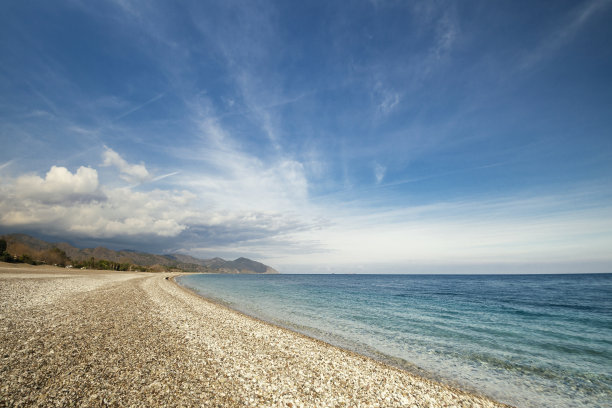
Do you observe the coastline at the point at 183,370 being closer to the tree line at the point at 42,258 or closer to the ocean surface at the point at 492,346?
the ocean surface at the point at 492,346

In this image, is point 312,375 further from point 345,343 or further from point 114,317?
point 114,317

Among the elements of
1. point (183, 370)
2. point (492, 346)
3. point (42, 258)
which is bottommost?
point (492, 346)

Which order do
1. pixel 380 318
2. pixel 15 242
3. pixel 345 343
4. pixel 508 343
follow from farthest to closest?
pixel 15 242 < pixel 380 318 < pixel 508 343 < pixel 345 343

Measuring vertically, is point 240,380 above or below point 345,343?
above

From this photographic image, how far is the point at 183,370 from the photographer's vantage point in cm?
895

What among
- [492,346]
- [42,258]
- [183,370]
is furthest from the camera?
[42,258]

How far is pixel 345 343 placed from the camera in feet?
50.2

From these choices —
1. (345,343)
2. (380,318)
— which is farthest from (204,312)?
(380,318)

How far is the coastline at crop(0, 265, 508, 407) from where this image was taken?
23.6 ft

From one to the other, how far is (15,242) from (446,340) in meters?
114

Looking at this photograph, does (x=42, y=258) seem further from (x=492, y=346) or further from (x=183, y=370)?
(x=492, y=346)

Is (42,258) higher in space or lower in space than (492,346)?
higher

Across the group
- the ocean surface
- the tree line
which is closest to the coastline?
the ocean surface

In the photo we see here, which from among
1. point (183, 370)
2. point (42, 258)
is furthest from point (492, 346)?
point (42, 258)
